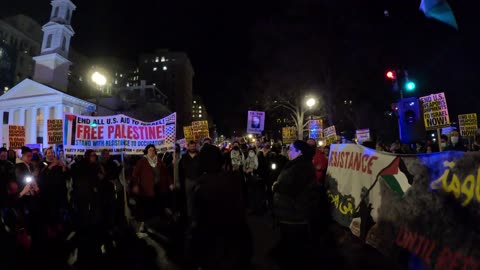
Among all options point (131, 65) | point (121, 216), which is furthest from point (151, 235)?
point (131, 65)

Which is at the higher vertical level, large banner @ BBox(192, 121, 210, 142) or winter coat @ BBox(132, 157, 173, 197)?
large banner @ BBox(192, 121, 210, 142)

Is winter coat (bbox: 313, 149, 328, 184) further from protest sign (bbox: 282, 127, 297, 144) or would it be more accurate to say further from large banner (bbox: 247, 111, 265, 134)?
large banner (bbox: 247, 111, 265, 134)

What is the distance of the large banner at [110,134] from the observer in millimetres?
8094

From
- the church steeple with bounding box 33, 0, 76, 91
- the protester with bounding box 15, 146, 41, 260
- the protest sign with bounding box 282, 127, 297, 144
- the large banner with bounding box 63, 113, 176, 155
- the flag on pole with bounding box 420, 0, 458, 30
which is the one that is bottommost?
the protester with bounding box 15, 146, 41, 260

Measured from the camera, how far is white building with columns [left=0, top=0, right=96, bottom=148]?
4519cm

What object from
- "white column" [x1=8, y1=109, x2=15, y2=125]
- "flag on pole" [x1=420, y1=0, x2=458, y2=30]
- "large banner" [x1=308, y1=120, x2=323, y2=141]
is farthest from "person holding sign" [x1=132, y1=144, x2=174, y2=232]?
"white column" [x1=8, y1=109, x2=15, y2=125]

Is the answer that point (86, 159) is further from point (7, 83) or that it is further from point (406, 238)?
point (7, 83)

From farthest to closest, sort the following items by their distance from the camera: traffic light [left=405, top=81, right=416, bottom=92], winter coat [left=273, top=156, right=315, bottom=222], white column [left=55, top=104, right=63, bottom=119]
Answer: white column [left=55, top=104, right=63, bottom=119], traffic light [left=405, top=81, right=416, bottom=92], winter coat [left=273, top=156, right=315, bottom=222]

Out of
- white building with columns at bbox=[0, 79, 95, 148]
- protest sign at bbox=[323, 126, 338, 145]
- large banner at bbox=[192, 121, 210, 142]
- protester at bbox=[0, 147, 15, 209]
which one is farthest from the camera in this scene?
white building with columns at bbox=[0, 79, 95, 148]

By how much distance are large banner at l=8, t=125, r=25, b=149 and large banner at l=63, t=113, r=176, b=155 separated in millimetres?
6397

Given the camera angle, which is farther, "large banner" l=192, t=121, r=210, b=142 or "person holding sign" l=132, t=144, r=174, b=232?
"large banner" l=192, t=121, r=210, b=142

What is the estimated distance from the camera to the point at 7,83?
213 feet

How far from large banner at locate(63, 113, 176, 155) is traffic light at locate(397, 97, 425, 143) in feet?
25.7

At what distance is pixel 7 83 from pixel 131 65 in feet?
216
